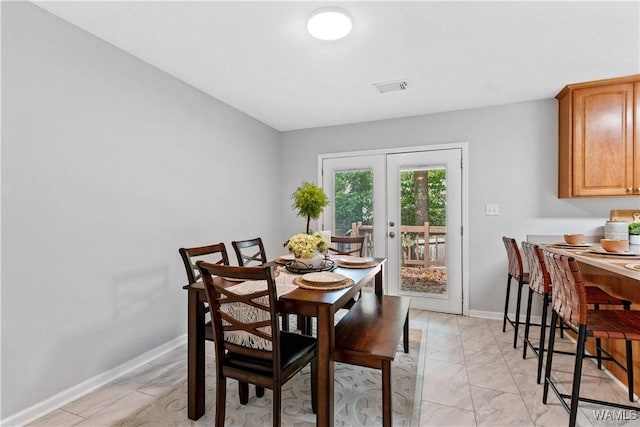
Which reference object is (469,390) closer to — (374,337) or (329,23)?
(374,337)

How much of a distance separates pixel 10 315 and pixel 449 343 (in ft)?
10.2

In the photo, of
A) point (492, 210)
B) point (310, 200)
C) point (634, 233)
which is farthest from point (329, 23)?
point (634, 233)

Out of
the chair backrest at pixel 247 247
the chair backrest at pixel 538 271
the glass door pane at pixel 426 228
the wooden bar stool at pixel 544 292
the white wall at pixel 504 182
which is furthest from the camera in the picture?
the glass door pane at pixel 426 228

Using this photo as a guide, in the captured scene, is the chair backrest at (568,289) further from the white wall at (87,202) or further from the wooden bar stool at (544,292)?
the white wall at (87,202)

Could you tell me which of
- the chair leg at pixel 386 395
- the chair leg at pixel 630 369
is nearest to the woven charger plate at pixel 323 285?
the chair leg at pixel 386 395

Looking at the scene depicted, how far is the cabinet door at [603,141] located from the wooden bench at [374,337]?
6.95 ft

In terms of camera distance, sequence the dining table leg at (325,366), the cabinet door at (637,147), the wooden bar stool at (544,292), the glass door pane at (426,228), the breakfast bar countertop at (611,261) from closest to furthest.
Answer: the dining table leg at (325,366), the breakfast bar countertop at (611,261), the wooden bar stool at (544,292), the cabinet door at (637,147), the glass door pane at (426,228)

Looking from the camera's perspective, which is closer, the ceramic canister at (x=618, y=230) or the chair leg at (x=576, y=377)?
the chair leg at (x=576, y=377)

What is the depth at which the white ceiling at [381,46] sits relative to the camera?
1.82 metres

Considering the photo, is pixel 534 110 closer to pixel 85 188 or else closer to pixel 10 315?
pixel 85 188

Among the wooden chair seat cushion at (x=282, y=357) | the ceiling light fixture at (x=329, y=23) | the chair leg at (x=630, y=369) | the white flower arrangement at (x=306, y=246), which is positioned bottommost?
the chair leg at (x=630, y=369)

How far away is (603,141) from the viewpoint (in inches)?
111

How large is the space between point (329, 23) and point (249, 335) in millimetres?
1831

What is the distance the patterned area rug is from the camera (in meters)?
1.76
